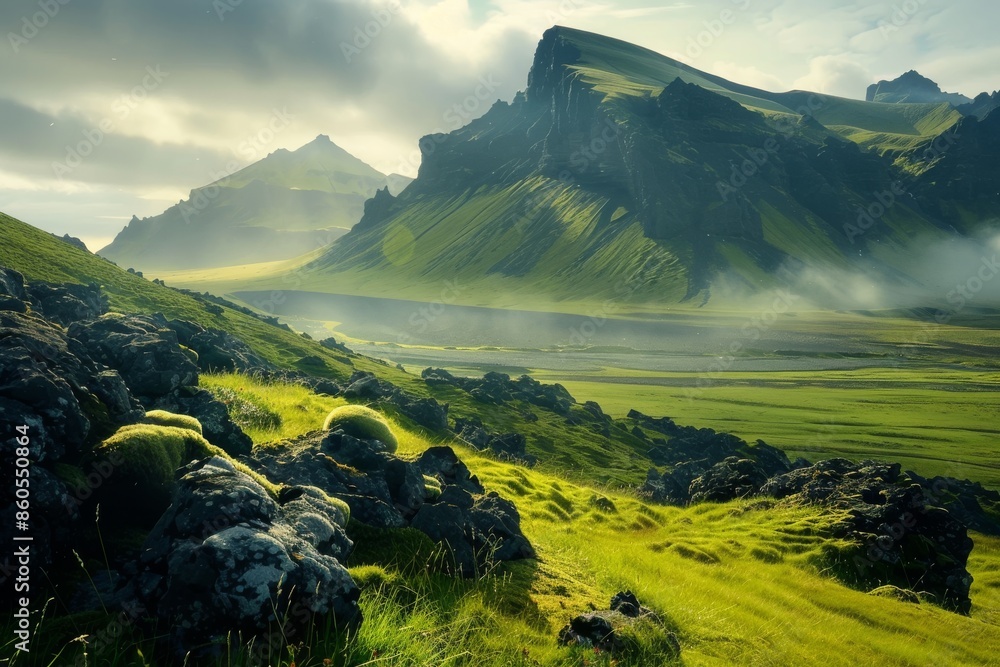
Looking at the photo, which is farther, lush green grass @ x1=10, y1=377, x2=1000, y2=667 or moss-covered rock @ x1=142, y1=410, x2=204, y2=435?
moss-covered rock @ x1=142, y1=410, x2=204, y2=435

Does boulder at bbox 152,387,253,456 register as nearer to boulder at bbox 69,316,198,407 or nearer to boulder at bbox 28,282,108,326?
boulder at bbox 69,316,198,407

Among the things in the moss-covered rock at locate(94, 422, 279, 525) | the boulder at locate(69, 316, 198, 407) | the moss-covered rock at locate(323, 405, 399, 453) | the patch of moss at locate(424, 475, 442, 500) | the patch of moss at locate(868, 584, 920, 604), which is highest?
the boulder at locate(69, 316, 198, 407)

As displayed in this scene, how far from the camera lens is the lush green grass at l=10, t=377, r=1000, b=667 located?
318 inches

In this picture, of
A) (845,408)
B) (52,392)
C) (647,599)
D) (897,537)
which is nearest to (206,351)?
(52,392)

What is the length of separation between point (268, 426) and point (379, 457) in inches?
325

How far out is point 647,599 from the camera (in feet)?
43.8

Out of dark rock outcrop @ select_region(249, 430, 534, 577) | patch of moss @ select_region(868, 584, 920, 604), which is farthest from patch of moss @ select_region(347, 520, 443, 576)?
patch of moss @ select_region(868, 584, 920, 604)

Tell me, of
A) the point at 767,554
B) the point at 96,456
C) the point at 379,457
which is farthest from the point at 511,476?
the point at 96,456

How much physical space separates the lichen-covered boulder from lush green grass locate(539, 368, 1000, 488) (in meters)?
65.3

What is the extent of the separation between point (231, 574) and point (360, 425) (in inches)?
477

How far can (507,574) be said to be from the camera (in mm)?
12172

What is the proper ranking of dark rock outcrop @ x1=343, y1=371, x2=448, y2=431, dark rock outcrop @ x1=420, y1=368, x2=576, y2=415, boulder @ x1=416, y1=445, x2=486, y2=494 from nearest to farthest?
boulder @ x1=416, y1=445, x2=486, y2=494 → dark rock outcrop @ x1=343, y1=371, x2=448, y2=431 → dark rock outcrop @ x1=420, y1=368, x2=576, y2=415

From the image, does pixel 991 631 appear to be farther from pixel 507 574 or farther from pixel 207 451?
pixel 207 451

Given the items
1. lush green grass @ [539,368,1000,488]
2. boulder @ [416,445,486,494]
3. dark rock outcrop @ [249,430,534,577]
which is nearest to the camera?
dark rock outcrop @ [249,430,534,577]
